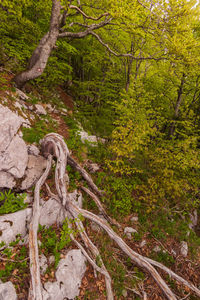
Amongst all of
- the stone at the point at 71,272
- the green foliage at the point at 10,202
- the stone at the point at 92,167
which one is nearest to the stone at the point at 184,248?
the stone at the point at 71,272

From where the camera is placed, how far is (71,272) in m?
3.85

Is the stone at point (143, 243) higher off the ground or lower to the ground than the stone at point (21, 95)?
lower

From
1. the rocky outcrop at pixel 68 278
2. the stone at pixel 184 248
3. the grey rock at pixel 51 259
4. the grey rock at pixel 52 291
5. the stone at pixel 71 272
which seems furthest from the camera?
the stone at pixel 184 248

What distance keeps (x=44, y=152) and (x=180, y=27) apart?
7.66 metres

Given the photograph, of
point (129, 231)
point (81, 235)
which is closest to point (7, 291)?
point (81, 235)

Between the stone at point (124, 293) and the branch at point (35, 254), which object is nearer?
the branch at point (35, 254)

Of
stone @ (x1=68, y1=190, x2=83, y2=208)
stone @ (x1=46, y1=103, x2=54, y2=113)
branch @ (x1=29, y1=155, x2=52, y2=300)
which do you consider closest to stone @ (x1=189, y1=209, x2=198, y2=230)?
stone @ (x1=68, y1=190, x2=83, y2=208)

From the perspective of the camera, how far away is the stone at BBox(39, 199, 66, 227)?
4.31 metres

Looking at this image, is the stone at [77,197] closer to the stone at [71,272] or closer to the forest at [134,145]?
the forest at [134,145]

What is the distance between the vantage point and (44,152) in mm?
5289

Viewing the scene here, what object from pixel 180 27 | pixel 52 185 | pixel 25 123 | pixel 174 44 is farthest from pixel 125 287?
pixel 180 27

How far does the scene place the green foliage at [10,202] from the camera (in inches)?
145

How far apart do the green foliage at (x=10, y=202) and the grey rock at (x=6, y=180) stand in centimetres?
18

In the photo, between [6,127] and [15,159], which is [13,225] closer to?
[15,159]
